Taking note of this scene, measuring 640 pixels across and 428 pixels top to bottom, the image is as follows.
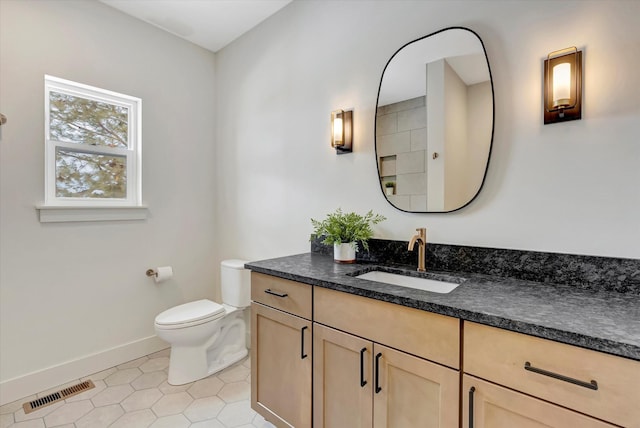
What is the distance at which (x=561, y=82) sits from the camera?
119 centimetres

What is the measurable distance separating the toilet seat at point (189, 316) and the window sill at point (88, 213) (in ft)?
2.74

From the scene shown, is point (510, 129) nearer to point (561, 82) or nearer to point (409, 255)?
point (561, 82)

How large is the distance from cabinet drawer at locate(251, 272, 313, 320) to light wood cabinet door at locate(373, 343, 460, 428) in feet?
1.25

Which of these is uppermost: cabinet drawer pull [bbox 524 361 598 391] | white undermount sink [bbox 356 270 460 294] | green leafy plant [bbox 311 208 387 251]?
green leafy plant [bbox 311 208 387 251]

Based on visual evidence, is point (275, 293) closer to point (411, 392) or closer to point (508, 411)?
point (411, 392)

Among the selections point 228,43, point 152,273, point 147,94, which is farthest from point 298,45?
point 152,273

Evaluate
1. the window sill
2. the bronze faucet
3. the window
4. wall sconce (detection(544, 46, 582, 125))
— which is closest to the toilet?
the window sill

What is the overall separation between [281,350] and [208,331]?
0.88 m

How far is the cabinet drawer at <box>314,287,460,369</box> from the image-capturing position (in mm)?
993

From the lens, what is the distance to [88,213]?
7.30 ft

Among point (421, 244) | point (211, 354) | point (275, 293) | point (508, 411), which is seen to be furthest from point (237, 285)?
point (508, 411)

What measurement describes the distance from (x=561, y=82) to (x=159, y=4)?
258cm

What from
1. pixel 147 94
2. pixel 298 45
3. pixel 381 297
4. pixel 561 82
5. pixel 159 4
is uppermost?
pixel 159 4

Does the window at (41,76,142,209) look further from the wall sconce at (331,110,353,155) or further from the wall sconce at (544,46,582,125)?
the wall sconce at (544,46,582,125)
